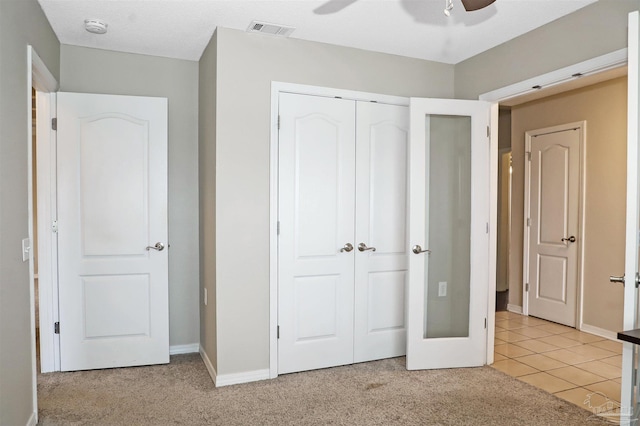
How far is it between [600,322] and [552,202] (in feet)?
4.53

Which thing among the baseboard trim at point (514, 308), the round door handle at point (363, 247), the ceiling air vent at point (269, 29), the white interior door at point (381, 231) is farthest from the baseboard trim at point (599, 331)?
the ceiling air vent at point (269, 29)

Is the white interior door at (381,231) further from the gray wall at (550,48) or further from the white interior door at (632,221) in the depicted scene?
the white interior door at (632,221)

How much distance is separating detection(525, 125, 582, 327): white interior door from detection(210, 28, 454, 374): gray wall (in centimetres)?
322

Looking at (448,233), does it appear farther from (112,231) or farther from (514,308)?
(112,231)

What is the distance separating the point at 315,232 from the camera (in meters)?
3.54

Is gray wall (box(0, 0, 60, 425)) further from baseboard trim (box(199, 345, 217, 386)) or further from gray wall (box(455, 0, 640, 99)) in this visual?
gray wall (box(455, 0, 640, 99))

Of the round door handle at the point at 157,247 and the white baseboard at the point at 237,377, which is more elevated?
the round door handle at the point at 157,247

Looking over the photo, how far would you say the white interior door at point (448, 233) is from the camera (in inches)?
141

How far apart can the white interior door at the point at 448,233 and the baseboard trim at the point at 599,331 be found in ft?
5.69

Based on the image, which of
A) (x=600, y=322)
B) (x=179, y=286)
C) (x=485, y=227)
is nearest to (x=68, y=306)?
(x=179, y=286)

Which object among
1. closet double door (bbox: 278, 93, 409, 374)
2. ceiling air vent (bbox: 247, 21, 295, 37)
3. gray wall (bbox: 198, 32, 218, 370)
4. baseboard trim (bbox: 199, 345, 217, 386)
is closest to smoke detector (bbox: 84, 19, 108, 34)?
gray wall (bbox: 198, 32, 218, 370)

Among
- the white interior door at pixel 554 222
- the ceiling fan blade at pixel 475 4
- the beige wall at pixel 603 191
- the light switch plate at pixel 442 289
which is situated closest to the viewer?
the ceiling fan blade at pixel 475 4

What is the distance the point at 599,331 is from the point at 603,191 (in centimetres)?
144

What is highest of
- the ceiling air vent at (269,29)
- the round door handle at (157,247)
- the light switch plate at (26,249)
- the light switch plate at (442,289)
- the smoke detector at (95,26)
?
the ceiling air vent at (269,29)
